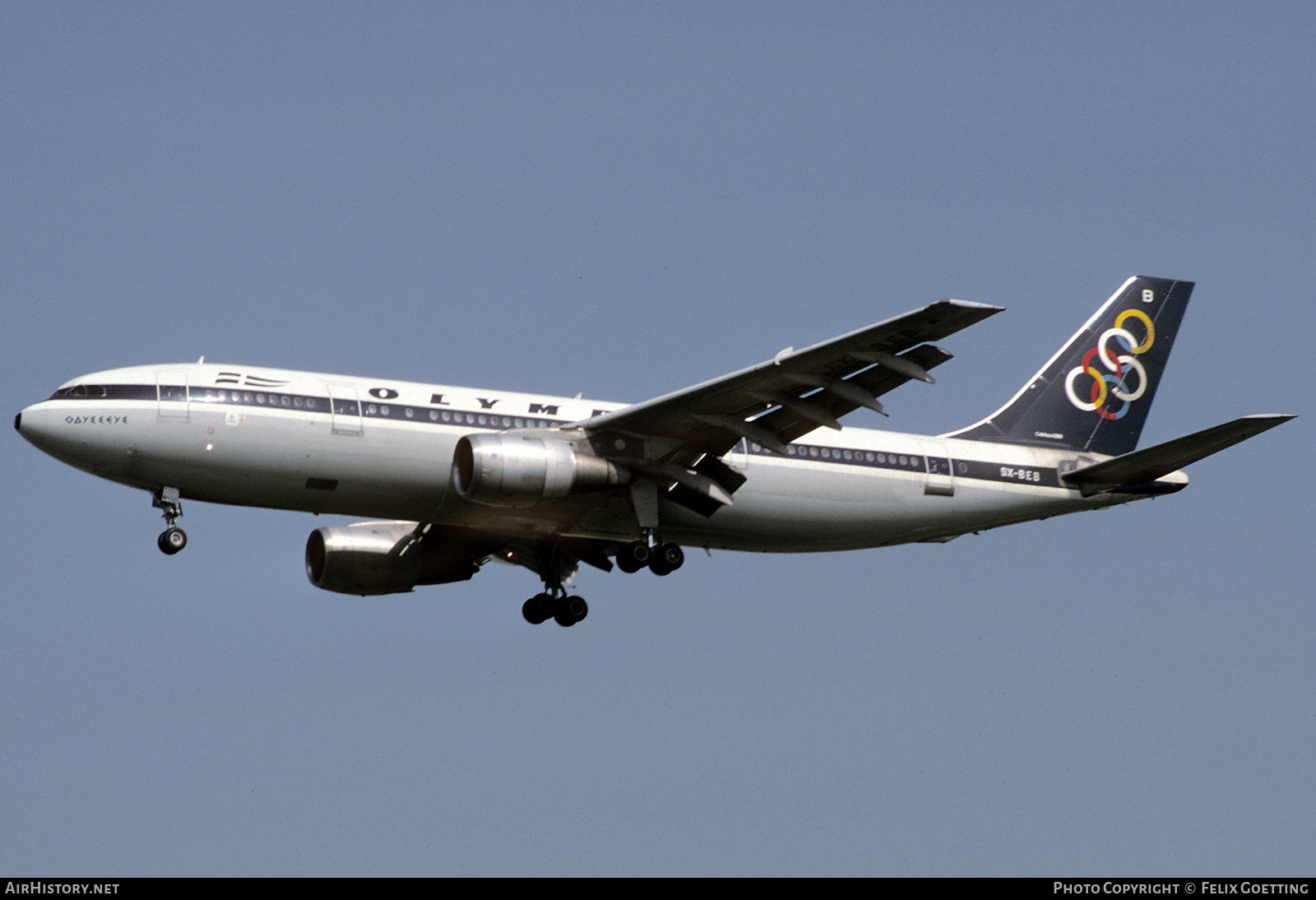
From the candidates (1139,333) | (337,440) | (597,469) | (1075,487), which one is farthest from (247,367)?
(1139,333)

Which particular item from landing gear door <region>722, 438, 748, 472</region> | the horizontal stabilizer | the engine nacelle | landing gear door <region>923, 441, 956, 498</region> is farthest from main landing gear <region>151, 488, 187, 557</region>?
the horizontal stabilizer

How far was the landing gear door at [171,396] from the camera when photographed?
38250 mm

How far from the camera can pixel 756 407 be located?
40.1m

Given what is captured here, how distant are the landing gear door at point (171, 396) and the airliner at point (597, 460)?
0.05 m

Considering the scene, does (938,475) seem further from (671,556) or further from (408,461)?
(408,461)

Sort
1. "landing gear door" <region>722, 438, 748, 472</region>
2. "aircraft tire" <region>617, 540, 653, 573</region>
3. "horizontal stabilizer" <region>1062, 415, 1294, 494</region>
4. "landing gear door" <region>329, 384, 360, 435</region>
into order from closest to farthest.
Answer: "landing gear door" <region>329, 384, 360, 435</region> < "horizontal stabilizer" <region>1062, 415, 1294, 494</region> < "aircraft tire" <region>617, 540, 653, 573</region> < "landing gear door" <region>722, 438, 748, 472</region>

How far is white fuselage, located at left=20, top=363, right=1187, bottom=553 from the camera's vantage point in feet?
125

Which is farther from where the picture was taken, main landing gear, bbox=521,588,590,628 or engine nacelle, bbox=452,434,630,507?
main landing gear, bbox=521,588,590,628

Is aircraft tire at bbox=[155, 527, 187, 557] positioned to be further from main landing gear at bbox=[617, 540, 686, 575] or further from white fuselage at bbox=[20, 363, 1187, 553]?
main landing gear at bbox=[617, 540, 686, 575]

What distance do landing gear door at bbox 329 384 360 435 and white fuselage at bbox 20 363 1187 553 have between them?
25 millimetres

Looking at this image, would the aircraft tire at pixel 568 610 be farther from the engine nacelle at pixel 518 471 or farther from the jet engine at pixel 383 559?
the engine nacelle at pixel 518 471

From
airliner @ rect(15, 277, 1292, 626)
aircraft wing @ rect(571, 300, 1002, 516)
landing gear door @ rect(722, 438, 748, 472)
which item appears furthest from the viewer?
landing gear door @ rect(722, 438, 748, 472)

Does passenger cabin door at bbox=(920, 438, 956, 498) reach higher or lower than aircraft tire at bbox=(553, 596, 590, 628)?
higher
